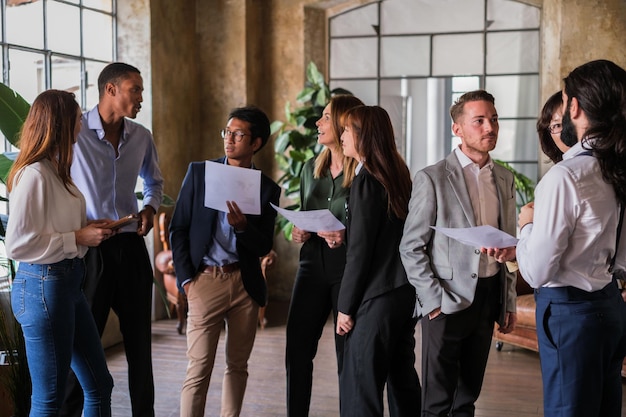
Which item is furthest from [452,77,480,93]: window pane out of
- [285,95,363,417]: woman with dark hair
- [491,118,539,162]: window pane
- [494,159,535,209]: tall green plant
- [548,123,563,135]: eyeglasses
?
[548,123,563,135]: eyeglasses

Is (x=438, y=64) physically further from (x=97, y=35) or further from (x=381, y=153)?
(x=381, y=153)

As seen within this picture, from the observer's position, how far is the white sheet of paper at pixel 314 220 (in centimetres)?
312

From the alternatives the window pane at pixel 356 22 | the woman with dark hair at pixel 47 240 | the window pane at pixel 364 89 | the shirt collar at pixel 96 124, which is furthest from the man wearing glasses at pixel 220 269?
the window pane at pixel 356 22

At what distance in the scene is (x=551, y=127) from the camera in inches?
121

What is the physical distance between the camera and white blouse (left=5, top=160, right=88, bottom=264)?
8.83ft

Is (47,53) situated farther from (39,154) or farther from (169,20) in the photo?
(39,154)

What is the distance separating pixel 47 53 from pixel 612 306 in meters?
4.67

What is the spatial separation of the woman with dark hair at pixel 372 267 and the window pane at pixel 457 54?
15.5ft

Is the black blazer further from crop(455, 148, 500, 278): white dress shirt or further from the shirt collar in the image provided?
the shirt collar

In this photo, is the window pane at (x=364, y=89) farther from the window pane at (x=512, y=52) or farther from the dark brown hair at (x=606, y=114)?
the dark brown hair at (x=606, y=114)

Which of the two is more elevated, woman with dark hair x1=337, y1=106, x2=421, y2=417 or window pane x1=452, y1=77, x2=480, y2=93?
window pane x1=452, y1=77, x2=480, y2=93

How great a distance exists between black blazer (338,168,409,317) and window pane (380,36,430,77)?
192 inches

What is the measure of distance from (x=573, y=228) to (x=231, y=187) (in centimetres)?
153

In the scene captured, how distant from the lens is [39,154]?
8.99 feet
